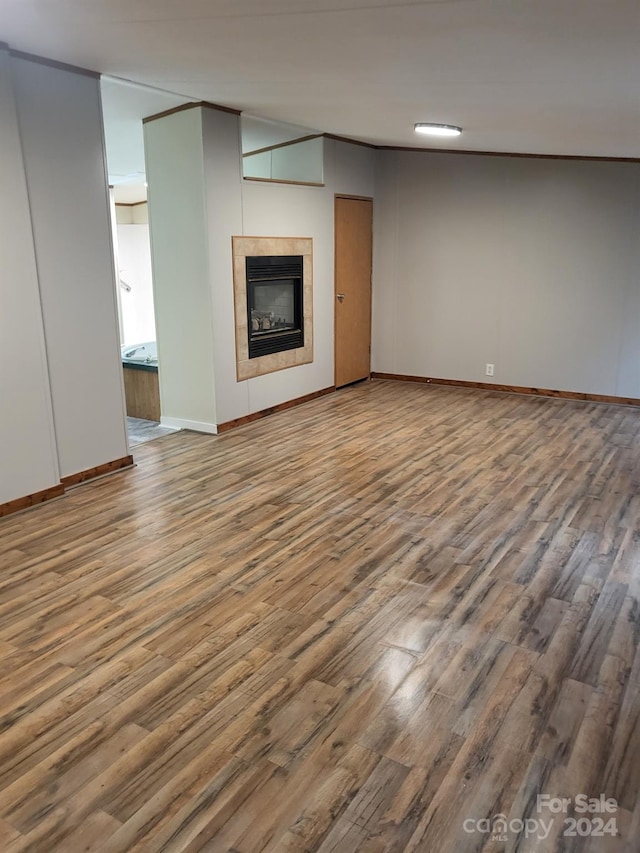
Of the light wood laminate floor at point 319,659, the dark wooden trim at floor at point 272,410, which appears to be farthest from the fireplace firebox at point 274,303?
the light wood laminate floor at point 319,659

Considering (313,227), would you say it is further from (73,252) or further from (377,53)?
(377,53)

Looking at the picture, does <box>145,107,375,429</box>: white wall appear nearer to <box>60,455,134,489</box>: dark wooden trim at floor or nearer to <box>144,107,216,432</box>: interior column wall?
<box>144,107,216,432</box>: interior column wall

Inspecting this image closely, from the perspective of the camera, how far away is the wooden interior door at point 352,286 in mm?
6762

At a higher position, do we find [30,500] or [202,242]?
[202,242]

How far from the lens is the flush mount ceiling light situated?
4.89m

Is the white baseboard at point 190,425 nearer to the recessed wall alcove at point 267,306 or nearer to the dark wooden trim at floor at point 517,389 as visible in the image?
the recessed wall alcove at point 267,306

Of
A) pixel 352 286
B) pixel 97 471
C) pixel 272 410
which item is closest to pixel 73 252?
pixel 97 471

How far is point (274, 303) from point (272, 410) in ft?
3.22

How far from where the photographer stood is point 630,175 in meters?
5.98

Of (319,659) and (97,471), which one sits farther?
(97,471)

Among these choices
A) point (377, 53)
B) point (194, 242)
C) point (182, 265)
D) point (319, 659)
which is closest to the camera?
point (319, 659)

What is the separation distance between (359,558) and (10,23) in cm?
294

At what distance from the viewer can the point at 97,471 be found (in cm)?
441

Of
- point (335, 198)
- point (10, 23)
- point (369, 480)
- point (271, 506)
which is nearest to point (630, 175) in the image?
point (335, 198)
